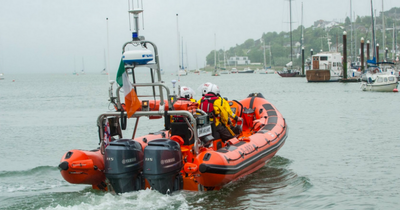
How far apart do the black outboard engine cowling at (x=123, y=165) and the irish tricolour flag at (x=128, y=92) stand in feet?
1.62

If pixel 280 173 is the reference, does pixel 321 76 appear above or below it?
above

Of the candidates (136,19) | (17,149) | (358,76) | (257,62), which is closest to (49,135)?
(17,149)

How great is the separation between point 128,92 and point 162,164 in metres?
1.16

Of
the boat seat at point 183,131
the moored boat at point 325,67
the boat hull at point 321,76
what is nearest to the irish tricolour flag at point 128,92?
the boat seat at point 183,131

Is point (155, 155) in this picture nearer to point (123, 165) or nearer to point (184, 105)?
point (123, 165)

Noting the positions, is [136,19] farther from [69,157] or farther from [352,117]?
[352,117]

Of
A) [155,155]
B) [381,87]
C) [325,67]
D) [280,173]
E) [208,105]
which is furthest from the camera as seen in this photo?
[325,67]

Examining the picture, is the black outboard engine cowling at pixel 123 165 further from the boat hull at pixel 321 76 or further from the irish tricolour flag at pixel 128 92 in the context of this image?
the boat hull at pixel 321 76

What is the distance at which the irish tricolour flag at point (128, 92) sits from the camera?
682 cm

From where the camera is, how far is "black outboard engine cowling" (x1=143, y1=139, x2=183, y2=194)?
670 cm

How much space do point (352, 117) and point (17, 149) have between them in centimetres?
1339

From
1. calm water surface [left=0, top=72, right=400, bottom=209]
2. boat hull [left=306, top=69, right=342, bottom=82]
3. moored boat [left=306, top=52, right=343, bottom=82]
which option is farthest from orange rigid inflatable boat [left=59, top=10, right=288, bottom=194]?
moored boat [left=306, top=52, right=343, bottom=82]

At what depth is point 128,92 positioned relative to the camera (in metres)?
6.84

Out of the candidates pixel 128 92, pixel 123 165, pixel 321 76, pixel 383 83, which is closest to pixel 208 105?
pixel 128 92
